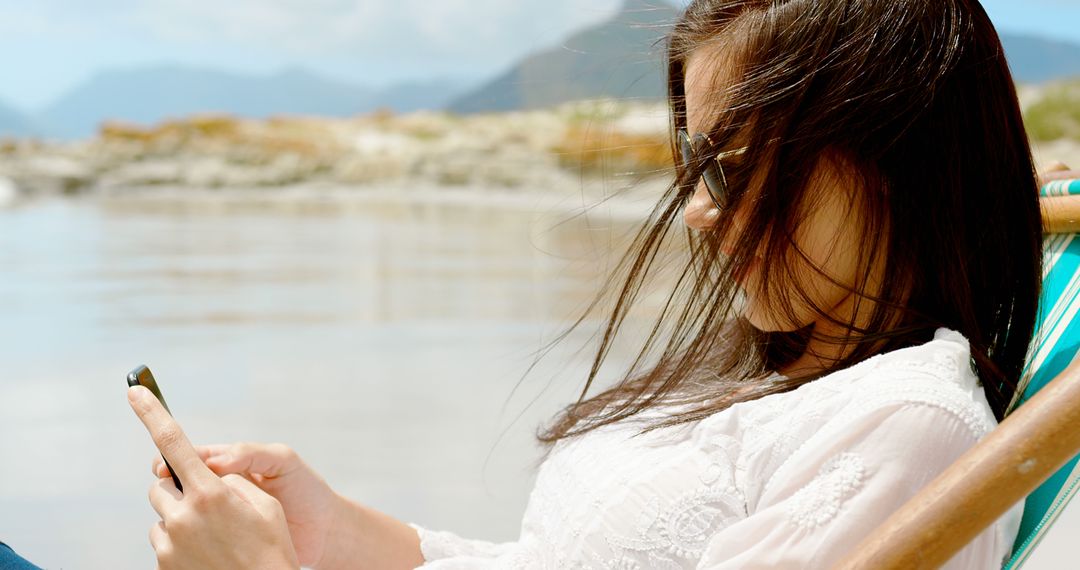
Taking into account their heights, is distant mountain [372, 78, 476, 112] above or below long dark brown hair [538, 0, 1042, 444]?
above

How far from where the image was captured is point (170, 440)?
81cm

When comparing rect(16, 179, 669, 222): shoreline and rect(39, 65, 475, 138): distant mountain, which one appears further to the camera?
rect(39, 65, 475, 138): distant mountain

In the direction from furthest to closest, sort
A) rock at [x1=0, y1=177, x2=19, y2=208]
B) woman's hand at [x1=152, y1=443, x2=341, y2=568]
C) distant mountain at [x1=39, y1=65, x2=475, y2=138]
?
distant mountain at [x1=39, y1=65, x2=475, y2=138]
rock at [x1=0, y1=177, x2=19, y2=208]
woman's hand at [x1=152, y1=443, x2=341, y2=568]

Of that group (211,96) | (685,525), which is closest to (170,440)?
(685,525)

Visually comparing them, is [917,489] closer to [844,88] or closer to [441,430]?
[844,88]

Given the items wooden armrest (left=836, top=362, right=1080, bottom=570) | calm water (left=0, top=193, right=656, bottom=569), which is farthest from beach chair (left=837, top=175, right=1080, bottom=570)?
calm water (left=0, top=193, right=656, bottom=569)

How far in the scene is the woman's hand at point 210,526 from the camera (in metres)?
0.76

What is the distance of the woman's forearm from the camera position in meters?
1.10

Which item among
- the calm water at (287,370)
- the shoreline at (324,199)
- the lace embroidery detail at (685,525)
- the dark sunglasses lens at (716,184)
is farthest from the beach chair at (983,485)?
the shoreline at (324,199)

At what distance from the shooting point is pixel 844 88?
78 centimetres

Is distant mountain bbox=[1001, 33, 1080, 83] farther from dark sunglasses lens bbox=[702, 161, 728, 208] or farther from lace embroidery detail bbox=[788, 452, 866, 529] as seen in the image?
lace embroidery detail bbox=[788, 452, 866, 529]

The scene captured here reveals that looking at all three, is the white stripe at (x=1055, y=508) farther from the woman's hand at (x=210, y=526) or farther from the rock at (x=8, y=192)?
the rock at (x=8, y=192)

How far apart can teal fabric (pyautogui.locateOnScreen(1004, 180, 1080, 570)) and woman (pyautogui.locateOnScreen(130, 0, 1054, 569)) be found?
19 millimetres

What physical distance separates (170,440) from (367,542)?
365mm
